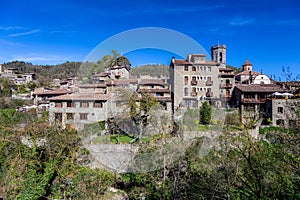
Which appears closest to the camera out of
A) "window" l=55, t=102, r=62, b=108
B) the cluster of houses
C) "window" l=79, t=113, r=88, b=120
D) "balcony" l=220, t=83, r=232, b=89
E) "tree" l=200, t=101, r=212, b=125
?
"window" l=79, t=113, r=88, b=120

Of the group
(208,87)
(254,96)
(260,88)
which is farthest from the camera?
(260,88)

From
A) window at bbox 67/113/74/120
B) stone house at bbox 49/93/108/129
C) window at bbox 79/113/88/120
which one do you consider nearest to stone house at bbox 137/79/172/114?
stone house at bbox 49/93/108/129

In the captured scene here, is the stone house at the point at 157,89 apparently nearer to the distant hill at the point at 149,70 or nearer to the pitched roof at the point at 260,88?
the distant hill at the point at 149,70

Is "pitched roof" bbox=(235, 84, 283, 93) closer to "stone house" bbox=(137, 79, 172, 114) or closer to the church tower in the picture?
the church tower

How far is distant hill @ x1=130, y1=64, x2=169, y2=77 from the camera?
163 inches

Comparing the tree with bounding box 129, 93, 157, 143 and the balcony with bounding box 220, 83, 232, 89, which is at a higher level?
the balcony with bounding box 220, 83, 232, 89

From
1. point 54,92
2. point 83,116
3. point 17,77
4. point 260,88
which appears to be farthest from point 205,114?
point 17,77

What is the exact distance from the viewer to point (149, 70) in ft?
14.1

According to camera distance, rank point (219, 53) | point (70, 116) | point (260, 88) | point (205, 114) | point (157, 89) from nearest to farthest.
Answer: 1. point (157, 89)
2. point (205, 114)
3. point (70, 116)
4. point (260, 88)
5. point (219, 53)

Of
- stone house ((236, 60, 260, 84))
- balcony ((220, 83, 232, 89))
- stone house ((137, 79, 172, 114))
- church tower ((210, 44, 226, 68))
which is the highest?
church tower ((210, 44, 226, 68))

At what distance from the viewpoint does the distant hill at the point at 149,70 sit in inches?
163

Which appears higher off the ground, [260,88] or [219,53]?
[219,53]

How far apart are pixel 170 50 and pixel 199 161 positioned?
494cm

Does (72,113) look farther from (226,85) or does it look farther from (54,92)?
(226,85)
